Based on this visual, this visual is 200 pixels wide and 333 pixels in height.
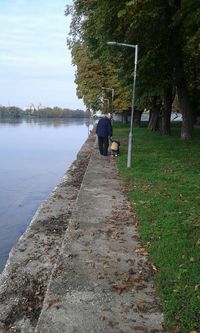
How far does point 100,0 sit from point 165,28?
11.5ft

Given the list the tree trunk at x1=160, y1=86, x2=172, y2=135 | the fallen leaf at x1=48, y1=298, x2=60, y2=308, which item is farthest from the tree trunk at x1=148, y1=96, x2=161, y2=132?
the fallen leaf at x1=48, y1=298, x2=60, y2=308

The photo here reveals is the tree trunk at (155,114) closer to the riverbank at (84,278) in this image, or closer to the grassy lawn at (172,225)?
the grassy lawn at (172,225)

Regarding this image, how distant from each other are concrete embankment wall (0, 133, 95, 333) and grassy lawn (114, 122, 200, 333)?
5.49 ft

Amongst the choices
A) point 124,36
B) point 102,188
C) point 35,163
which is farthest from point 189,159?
point 35,163

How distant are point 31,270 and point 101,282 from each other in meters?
2.02

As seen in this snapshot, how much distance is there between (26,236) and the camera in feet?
31.8

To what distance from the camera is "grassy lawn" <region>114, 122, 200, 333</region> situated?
5.25 meters

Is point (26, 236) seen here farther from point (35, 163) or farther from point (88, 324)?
point (35, 163)

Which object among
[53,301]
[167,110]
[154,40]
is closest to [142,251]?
[53,301]

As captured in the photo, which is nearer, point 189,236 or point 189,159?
point 189,236

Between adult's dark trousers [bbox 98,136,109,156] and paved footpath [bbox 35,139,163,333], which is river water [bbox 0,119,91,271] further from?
adult's dark trousers [bbox 98,136,109,156]

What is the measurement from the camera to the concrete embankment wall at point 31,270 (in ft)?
20.3

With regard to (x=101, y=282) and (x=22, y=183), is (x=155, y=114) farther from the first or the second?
(x=101, y=282)

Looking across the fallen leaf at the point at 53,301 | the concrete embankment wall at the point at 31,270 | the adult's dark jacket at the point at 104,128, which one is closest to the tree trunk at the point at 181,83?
the adult's dark jacket at the point at 104,128
